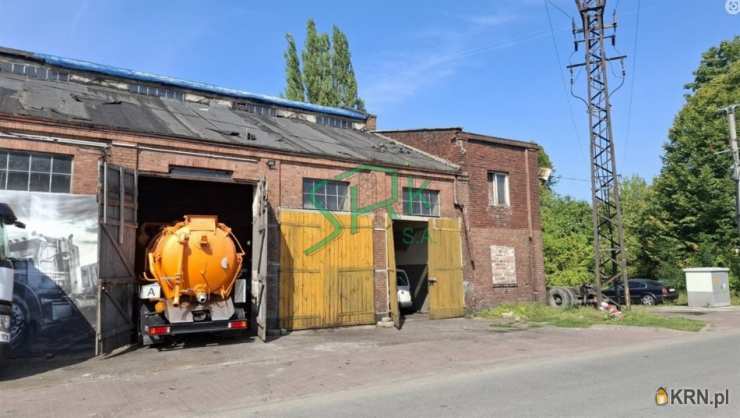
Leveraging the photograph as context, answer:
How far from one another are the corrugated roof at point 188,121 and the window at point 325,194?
83 cm

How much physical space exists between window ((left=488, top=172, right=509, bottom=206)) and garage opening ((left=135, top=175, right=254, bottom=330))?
8627mm

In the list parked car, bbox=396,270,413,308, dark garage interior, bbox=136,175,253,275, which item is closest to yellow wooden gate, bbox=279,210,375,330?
parked car, bbox=396,270,413,308

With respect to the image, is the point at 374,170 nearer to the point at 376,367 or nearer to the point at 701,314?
the point at 376,367

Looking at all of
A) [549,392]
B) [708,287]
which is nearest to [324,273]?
[549,392]

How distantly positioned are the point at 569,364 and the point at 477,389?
277 centimetres

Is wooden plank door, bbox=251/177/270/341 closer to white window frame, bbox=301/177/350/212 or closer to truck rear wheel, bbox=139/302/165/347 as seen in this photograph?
white window frame, bbox=301/177/350/212

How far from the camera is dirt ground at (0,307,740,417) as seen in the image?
7148 mm

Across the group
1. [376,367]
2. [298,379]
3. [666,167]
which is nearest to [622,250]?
[376,367]

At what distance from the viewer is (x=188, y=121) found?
49.4 ft

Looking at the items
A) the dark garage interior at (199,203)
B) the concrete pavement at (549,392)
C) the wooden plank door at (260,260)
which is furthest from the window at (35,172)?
the concrete pavement at (549,392)

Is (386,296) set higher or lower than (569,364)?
higher

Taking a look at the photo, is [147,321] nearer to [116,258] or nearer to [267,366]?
[116,258]

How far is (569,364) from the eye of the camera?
921cm

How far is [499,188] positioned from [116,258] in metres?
13.3
